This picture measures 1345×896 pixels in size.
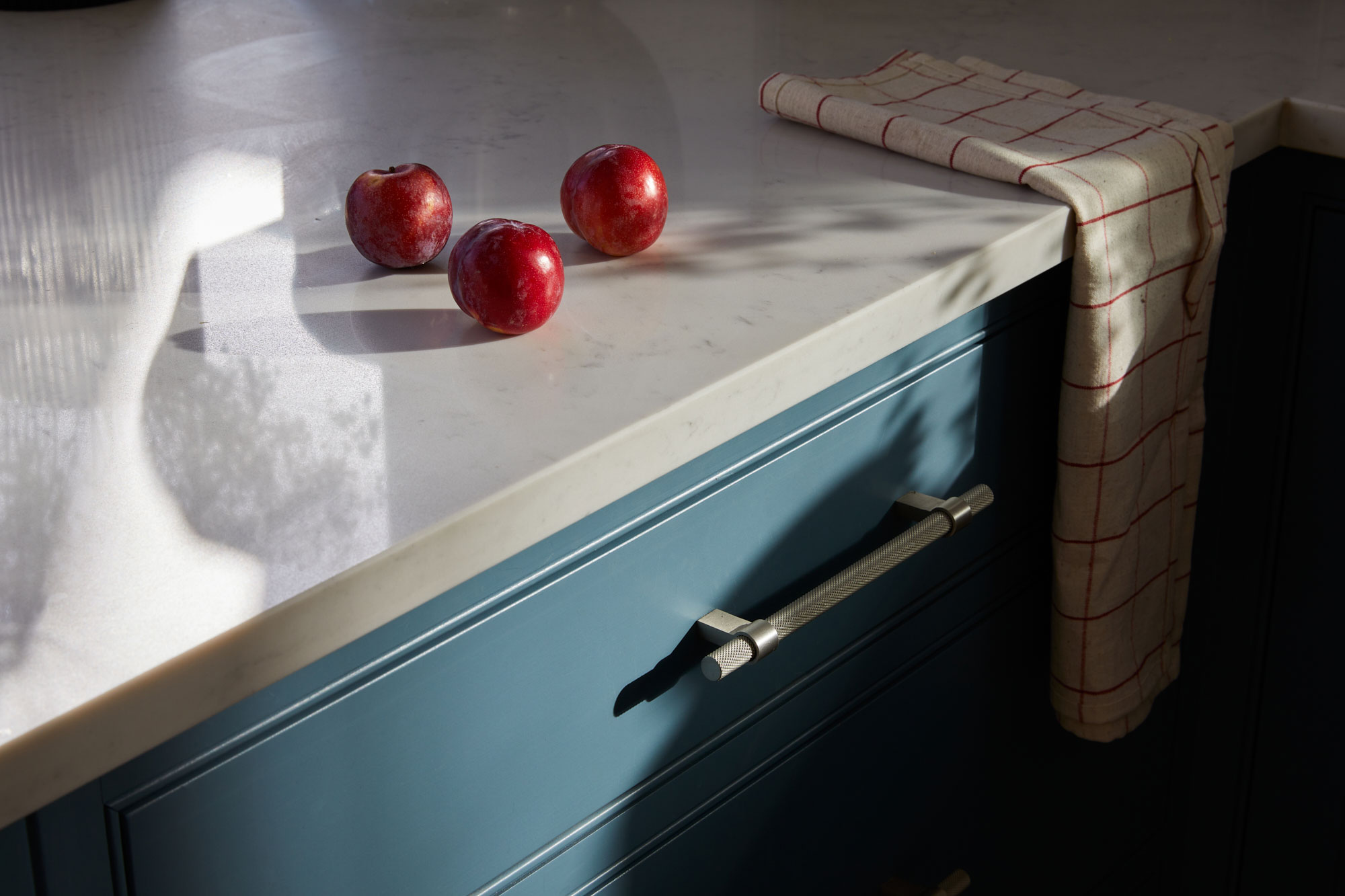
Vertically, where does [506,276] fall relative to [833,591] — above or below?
above

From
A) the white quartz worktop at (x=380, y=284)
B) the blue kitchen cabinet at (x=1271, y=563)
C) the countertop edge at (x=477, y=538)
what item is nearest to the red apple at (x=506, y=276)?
the white quartz worktop at (x=380, y=284)

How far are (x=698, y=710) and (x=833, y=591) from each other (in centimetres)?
11

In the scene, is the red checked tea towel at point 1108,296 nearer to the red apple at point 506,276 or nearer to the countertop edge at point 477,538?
the countertop edge at point 477,538

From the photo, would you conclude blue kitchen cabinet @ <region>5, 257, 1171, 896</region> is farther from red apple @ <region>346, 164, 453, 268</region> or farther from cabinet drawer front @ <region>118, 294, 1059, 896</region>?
red apple @ <region>346, 164, 453, 268</region>

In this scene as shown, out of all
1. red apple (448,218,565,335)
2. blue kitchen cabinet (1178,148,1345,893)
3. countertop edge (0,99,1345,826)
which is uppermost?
red apple (448,218,565,335)

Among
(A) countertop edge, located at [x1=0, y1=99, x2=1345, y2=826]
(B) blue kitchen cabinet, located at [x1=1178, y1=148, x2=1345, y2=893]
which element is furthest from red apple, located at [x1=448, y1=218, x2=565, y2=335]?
(B) blue kitchen cabinet, located at [x1=1178, y1=148, x2=1345, y2=893]

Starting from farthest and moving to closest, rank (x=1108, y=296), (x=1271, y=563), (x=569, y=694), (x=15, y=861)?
(x=1271, y=563) → (x=1108, y=296) → (x=569, y=694) → (x=15, y=861)

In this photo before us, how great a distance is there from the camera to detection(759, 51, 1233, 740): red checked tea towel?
0.91 m

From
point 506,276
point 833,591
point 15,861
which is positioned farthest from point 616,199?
point 15,861

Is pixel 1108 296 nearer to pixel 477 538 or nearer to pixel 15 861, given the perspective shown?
pixel 477 538

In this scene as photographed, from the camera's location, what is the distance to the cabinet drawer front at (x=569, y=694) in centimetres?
60

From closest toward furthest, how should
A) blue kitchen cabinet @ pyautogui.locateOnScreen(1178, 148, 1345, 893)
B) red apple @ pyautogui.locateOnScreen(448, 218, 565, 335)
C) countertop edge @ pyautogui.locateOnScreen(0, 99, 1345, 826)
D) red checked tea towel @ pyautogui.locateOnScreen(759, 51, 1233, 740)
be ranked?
countertop edge @ pyautogui.locateOnScreen(0, 99, 1345, 826) → red apple @ pyautogui.locateOnScreen(448, 218, 565, 335) → red checked tea towel @ pyautogui.locateOnScreen(759, 51, 1233, 740) → blue kitchen cabinet @ pyautogui.locateOnScreen(1178, 148, 1345, 893)

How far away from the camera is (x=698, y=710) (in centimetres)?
80

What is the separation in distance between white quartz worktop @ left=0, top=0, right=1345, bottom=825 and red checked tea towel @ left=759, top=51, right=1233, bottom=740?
0.10 ft
